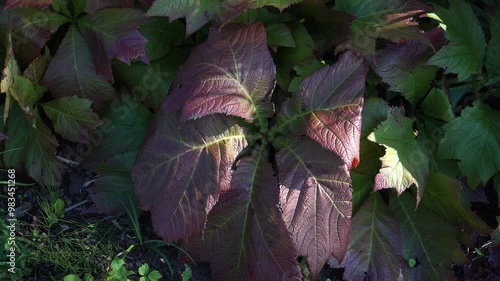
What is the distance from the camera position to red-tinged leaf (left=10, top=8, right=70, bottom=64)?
208 cm

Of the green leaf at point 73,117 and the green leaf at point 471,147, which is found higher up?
the green leaf at point 73,117

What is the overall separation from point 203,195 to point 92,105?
57 cm

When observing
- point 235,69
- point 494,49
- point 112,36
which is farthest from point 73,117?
point 494,49

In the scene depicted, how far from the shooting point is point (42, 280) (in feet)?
6.55

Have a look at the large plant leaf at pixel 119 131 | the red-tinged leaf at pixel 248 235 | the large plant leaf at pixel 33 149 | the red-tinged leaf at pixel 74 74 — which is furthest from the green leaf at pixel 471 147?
the large plant leaf at pixel 33 149

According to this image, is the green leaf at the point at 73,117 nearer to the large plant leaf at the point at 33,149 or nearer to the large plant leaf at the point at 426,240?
the large plant leaf at the point at 33,149

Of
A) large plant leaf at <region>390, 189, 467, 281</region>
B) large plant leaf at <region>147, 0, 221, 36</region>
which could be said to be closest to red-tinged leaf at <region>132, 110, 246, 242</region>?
large plant leaf at <region>147, 0, 221, 36</region>

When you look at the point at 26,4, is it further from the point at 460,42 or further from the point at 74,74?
the point at 460,42

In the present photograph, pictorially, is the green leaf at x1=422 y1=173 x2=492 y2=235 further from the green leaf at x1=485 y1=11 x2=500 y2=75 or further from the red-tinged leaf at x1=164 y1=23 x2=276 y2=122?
the red-tinged leaf at x1=164 y1=23 x2=276 y2=122

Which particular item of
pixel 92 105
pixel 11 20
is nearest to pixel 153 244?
pixel 92 105

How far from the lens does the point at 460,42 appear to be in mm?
2207

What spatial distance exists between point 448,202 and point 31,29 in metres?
1.63

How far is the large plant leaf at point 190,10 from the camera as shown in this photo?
6.55 feet

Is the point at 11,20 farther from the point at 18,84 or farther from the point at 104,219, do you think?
the point at 104,219
